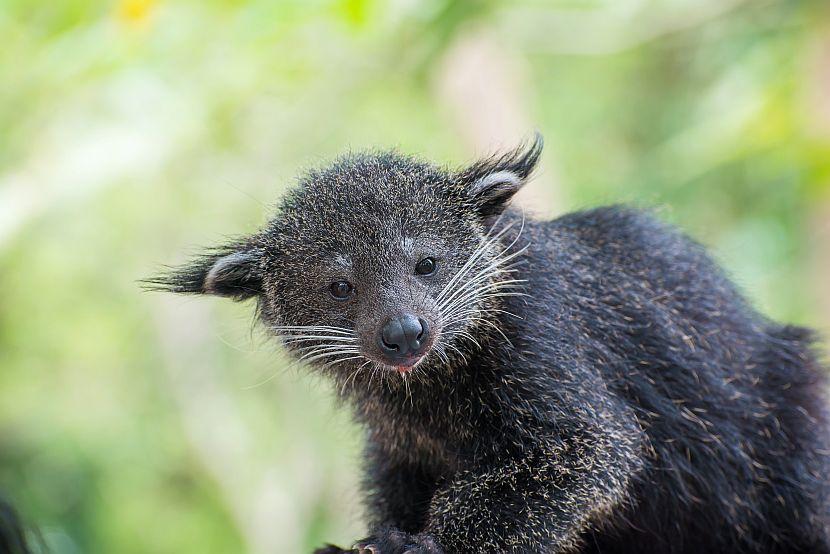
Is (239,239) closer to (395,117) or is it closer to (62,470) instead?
(395,117)

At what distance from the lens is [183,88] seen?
22.4ft

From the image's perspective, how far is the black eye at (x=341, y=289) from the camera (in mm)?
4172

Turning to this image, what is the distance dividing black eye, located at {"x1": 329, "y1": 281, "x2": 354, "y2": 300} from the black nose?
0.32 meters

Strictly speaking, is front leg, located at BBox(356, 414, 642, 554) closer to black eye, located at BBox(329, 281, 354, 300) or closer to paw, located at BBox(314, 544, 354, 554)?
paw, located at BBox(314, 544, 354, 554)

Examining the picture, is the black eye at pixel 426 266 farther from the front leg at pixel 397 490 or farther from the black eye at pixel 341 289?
the front leg at pixel 397 490

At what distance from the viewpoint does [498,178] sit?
4355mm

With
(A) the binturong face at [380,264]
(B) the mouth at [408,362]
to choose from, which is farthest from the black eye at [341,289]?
(B) the mouth at [408,362]

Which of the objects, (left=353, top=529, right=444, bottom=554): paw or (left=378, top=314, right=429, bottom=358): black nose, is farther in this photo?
(left=378, top=314, right=429, bottom=358): black nose

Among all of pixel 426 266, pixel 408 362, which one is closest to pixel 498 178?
pixel 426 266

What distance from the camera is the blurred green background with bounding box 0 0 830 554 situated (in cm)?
597

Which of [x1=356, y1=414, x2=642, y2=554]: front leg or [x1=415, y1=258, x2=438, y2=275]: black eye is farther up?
[x1=415, y1=258, x2=438, y2=275]: black eye

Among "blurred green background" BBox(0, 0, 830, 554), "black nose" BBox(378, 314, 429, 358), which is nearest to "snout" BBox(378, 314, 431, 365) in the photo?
"black nose" BBox(378, 314, 429, 358)

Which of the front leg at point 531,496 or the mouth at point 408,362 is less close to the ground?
the mouth at point 408,362

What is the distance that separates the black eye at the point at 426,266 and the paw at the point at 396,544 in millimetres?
1153
